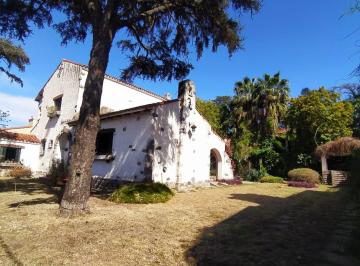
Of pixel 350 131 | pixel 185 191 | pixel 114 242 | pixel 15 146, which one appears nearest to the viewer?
pixel 114 242

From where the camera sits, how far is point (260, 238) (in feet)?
20.0

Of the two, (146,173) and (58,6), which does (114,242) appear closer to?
(146,173)

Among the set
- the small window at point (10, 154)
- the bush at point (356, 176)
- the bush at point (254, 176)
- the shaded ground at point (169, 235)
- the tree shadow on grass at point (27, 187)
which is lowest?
the shaded ground at point (169, 235)

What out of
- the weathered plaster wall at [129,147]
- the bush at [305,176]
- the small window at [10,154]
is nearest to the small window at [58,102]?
the small window at [10,154]

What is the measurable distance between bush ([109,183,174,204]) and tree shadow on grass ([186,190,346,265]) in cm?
348

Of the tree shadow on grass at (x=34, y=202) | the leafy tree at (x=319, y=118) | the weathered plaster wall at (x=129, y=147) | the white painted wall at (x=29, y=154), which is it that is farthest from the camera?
the leafy tree at (x=319, y=118)

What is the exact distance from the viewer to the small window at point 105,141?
16228 mm

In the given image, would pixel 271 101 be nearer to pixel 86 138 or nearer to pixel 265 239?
pixel 86 138

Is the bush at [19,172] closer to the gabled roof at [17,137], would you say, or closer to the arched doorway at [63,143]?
the gabled roof at [17,137]

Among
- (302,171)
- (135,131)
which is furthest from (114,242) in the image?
(302,171)

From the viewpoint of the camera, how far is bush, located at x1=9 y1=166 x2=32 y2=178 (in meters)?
22.0

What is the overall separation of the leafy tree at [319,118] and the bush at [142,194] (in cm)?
2116

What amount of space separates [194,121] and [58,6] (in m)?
8.63

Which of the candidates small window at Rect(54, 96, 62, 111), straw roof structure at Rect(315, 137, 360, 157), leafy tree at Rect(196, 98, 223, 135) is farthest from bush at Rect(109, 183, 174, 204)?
leafy tree at Rect(196, 98, 223, 135)
